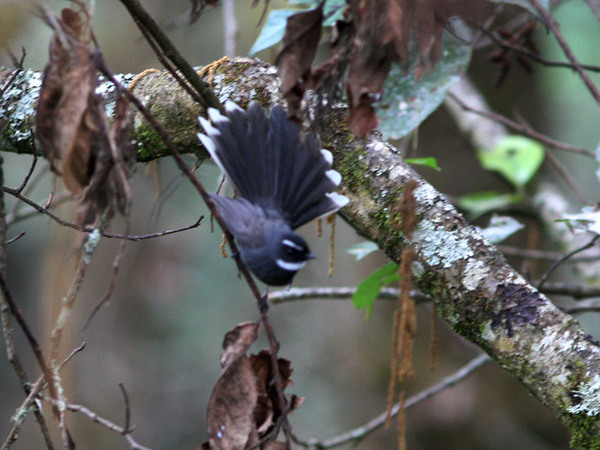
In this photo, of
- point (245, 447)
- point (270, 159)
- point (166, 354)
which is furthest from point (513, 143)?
point (166, 354)

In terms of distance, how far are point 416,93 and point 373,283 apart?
0.88 meters

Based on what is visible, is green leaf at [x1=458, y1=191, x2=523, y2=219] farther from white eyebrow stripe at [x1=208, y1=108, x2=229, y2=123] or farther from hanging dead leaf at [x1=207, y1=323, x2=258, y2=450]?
hanging dead leaf at [x1=207, y1=323, x2=258, y2=450]

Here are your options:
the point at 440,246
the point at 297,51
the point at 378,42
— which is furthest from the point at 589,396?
the point at 297,51

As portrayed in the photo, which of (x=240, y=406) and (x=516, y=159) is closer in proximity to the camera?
(x=240, y=406)

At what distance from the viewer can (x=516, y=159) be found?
327cm

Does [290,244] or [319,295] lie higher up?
[290,244]

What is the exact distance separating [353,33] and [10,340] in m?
1.14

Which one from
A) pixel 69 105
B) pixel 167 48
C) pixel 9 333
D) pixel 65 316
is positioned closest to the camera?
pixel 65 316

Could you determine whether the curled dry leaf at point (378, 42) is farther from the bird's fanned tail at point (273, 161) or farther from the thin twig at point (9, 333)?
the thin twig at point (9, 333)

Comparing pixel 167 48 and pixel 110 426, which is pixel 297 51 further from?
pixel 110 426

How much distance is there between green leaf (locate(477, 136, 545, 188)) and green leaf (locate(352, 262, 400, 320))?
1359 mm

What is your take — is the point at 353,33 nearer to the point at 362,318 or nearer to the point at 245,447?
the point at 245,447

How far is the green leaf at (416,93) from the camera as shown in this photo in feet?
8.33

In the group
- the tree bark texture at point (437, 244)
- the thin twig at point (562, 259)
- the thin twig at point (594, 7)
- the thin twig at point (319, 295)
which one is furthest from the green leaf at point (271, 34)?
the thin twig at point (594, 7)
